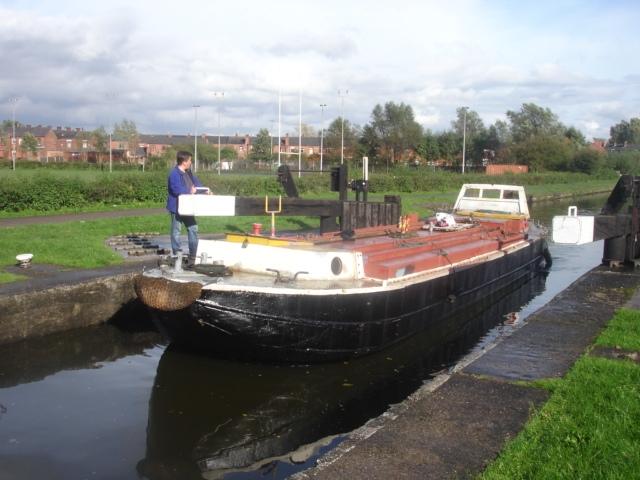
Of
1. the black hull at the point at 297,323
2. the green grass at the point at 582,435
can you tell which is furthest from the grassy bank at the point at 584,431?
the black hull at the point at 297,323

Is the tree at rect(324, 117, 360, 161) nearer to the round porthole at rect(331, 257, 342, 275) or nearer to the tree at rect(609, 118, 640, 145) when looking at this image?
the round porthole at rect(331, 257, 342, 275)

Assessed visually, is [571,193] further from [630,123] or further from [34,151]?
[630,123]

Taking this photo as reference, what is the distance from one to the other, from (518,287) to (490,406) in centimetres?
957

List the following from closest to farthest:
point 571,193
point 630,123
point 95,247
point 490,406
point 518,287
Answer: point 490,406
point 95,247
point 518,287
point 571,193
point 630,123

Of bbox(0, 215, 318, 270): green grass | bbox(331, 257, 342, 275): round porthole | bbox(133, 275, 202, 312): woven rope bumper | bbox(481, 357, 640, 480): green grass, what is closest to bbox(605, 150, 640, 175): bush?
bbox(0, 215, 318, 270): green grass

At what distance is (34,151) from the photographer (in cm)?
9569

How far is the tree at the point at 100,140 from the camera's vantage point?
9644 centimetres

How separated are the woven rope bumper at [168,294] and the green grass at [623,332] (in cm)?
460

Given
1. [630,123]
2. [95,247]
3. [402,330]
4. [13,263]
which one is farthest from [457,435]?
[630,123]

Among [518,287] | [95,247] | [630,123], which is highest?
[630,123]

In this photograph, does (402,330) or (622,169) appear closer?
(402,330)

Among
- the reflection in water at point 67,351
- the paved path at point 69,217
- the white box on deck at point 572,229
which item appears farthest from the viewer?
the paved path at point 69,217

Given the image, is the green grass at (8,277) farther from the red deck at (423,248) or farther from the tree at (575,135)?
the tree at (575,135)

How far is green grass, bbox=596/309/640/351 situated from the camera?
24.0 feet
